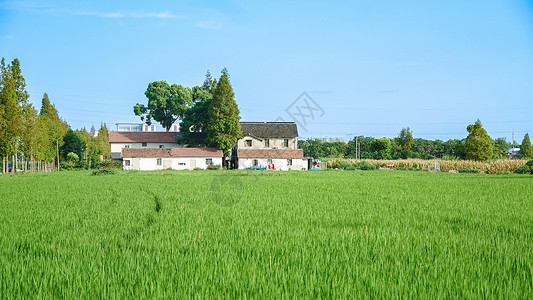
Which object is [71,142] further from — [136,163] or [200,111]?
[200,111]

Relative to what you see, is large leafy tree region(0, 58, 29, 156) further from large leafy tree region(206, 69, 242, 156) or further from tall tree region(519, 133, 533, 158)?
tall tree region(519, 133, 533, 158)

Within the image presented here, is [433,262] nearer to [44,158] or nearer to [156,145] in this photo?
[44,158]

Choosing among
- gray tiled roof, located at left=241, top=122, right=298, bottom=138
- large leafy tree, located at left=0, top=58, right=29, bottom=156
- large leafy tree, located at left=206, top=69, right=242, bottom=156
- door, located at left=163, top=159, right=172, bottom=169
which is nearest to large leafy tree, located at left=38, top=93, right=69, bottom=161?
large leafy tree, located at left=0, top=58, right=29, bottom=156

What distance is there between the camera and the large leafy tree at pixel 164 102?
56781 mm

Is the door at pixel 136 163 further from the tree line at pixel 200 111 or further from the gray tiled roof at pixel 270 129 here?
the gray tiled roof at pixel 270 129

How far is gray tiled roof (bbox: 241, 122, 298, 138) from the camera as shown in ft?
179

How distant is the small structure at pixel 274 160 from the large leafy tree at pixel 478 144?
2100 cm

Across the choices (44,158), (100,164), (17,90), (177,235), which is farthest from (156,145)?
(177,235)

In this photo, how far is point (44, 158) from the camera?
125 ft

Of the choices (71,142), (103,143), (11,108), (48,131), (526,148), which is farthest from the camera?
(526,148)

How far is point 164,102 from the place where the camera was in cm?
5716

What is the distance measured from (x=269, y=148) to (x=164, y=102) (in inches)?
727

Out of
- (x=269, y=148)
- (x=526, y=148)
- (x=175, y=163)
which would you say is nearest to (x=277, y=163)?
(x=269, y=148)

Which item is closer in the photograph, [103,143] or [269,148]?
[269,148]
